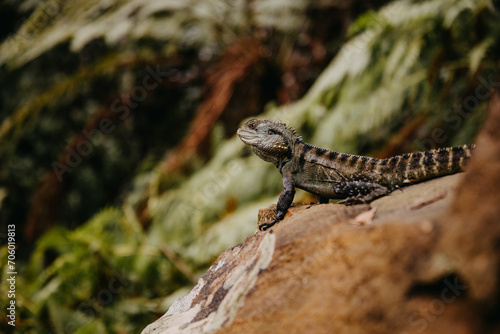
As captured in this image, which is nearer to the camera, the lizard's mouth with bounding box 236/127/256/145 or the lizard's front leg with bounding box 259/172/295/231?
the lizard's front leg with bounding box 259/172/295/231

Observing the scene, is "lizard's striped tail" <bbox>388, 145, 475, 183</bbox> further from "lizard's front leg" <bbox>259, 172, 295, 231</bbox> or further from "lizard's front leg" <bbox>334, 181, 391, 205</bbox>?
"lizard's front leg" <bbox>259, 172, 295, 231</bbox>

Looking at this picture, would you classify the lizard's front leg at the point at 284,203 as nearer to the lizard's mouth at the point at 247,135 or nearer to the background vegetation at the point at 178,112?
the lizard's mouth at the point at 247,135

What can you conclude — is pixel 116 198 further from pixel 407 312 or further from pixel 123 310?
pixel 407 312

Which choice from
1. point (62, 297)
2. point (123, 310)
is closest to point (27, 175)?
point (62, 297)

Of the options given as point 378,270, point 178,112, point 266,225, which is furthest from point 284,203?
point 178,112

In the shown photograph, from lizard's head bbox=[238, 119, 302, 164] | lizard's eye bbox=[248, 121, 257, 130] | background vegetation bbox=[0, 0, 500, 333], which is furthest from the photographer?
background vegetation bbox=[0, 0, 500, 333]

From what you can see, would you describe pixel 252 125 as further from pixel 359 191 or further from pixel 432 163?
pixel 432 163

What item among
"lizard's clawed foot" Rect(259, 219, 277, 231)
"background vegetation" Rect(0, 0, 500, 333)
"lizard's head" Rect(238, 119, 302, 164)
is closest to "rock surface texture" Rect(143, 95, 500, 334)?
"lizard's clawed foot" Rect(259, 219, 277, 231)
